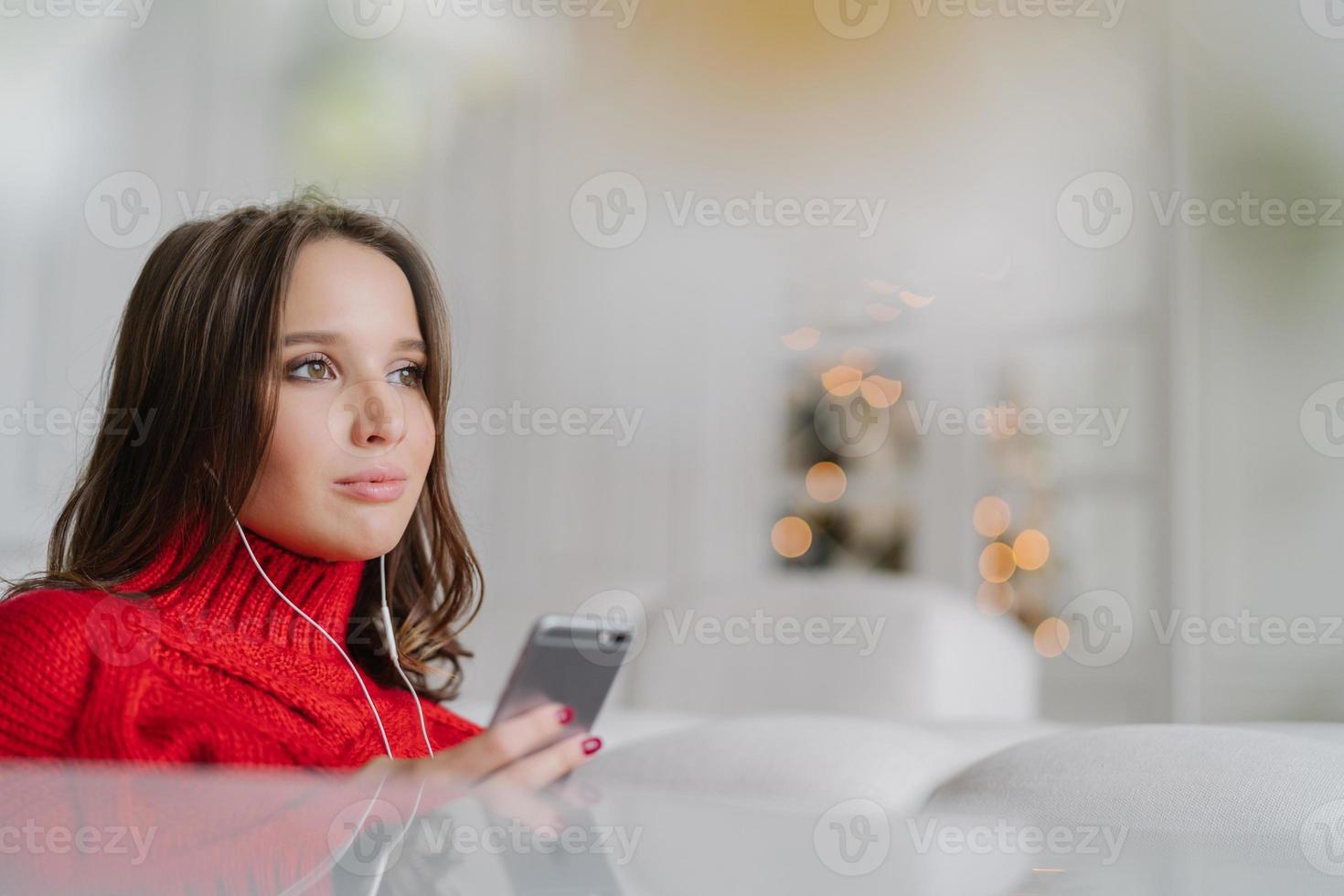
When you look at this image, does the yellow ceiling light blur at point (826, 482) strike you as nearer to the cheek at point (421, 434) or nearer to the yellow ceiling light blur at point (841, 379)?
the yellow ceiling light blur at point (841, 379)

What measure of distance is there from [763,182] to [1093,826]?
8.24 ft

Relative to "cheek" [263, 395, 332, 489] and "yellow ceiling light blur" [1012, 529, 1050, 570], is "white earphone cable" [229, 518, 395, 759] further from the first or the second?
"yellow ceiling light blur" [1012, 529, 1050, 570]

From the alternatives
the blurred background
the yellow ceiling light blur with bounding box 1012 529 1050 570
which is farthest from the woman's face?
the yellow ceiling light blur with bounding box 1012 529 1050 570

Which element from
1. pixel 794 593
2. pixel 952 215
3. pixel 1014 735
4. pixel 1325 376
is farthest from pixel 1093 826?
pixel 952 215

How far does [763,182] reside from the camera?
9.95 ft

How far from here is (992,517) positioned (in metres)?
3.00

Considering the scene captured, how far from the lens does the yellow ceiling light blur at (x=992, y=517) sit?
2.99m

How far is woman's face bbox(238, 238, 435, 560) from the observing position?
61 cm

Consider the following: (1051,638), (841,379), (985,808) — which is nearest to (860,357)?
(841,379)

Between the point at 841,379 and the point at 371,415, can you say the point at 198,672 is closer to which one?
the point at 371,415

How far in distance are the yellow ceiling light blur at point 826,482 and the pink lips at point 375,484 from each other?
2.65m

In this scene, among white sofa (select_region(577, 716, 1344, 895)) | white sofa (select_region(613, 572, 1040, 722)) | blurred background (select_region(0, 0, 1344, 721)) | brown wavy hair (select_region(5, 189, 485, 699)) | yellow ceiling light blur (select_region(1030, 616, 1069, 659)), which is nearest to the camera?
white sofa (select_region(577, 716, 1344, 895))

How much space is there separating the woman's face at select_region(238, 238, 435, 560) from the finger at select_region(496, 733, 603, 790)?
142 millimetres

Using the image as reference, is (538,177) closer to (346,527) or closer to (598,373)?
(598,373)
